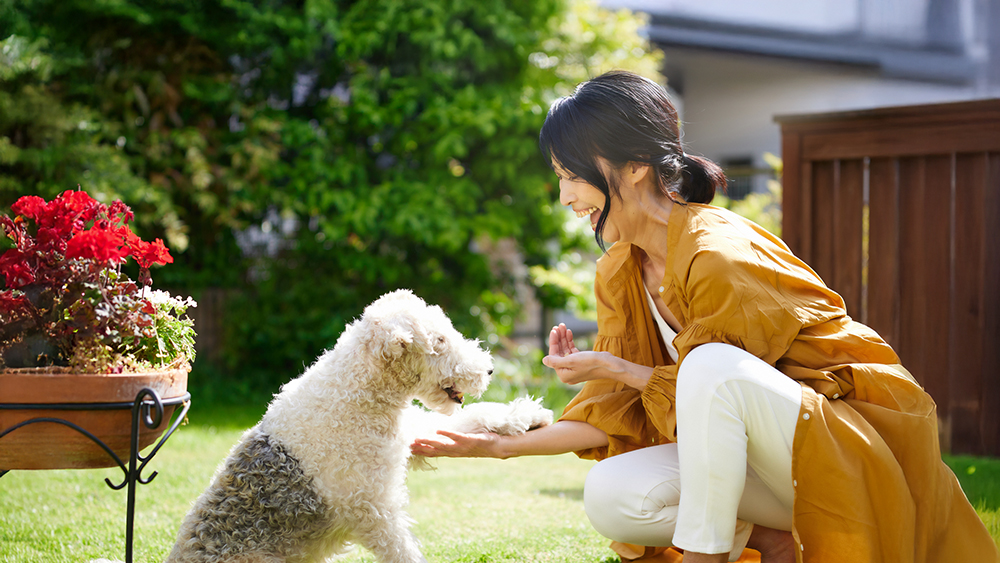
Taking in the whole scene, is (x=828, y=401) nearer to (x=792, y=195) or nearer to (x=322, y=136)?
(x=792, y=195)

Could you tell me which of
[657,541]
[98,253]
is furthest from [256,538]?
[657,541]

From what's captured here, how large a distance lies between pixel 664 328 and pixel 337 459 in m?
1.21

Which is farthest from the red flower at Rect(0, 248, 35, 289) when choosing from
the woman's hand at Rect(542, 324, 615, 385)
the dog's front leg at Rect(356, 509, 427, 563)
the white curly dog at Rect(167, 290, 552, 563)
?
the woman's hand at Rect(542, 324, 615, 385)

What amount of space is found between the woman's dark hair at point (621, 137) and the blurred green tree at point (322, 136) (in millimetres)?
4139

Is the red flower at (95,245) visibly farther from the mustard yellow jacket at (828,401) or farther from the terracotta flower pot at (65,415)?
the mustard yellow jacket at (828,401)

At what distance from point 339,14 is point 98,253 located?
5602 millimetres

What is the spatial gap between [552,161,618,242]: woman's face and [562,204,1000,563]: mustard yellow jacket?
24cm

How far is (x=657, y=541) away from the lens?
2.39 m

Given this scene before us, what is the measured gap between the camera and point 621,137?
7.69 feet

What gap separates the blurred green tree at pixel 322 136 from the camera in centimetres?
663

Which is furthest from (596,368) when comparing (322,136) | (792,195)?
(322,136)

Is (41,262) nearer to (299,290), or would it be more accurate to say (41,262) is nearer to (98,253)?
(98,253)

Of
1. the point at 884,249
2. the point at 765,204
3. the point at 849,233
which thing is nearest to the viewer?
the point at 884,249

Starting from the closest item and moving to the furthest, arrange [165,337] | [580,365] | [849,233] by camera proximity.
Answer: [165,337]
[580,365]
[849,233]
